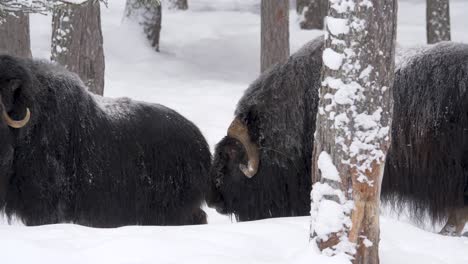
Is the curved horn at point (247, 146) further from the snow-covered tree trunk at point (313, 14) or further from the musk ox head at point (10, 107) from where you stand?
the snow-covered tree trunk at point (313, 14)

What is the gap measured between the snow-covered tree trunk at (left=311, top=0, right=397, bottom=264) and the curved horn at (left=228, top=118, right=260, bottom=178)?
1.98 meters

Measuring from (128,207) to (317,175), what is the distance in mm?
2574

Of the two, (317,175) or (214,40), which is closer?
(317,175)

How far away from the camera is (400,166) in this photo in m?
5.02

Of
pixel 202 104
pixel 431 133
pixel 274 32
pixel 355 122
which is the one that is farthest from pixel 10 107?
pixel 274 32

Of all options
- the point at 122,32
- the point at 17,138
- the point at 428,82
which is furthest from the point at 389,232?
the point at 122,32

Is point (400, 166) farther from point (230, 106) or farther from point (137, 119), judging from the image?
point (230, 106)

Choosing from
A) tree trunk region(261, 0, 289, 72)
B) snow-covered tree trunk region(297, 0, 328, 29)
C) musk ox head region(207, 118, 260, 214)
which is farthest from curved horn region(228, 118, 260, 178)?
snow-covered tree trunk region(297, 0, 328, 29)

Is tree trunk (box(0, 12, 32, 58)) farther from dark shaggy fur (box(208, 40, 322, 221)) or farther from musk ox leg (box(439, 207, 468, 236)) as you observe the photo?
musk ox leg (box(439, 207, 468, 236))

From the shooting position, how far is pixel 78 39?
7305 mm

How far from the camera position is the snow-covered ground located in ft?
10.9

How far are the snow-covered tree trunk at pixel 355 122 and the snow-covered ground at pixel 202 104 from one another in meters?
0.17

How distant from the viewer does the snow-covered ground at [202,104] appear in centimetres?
334

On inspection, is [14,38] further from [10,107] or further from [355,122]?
[355,122]
